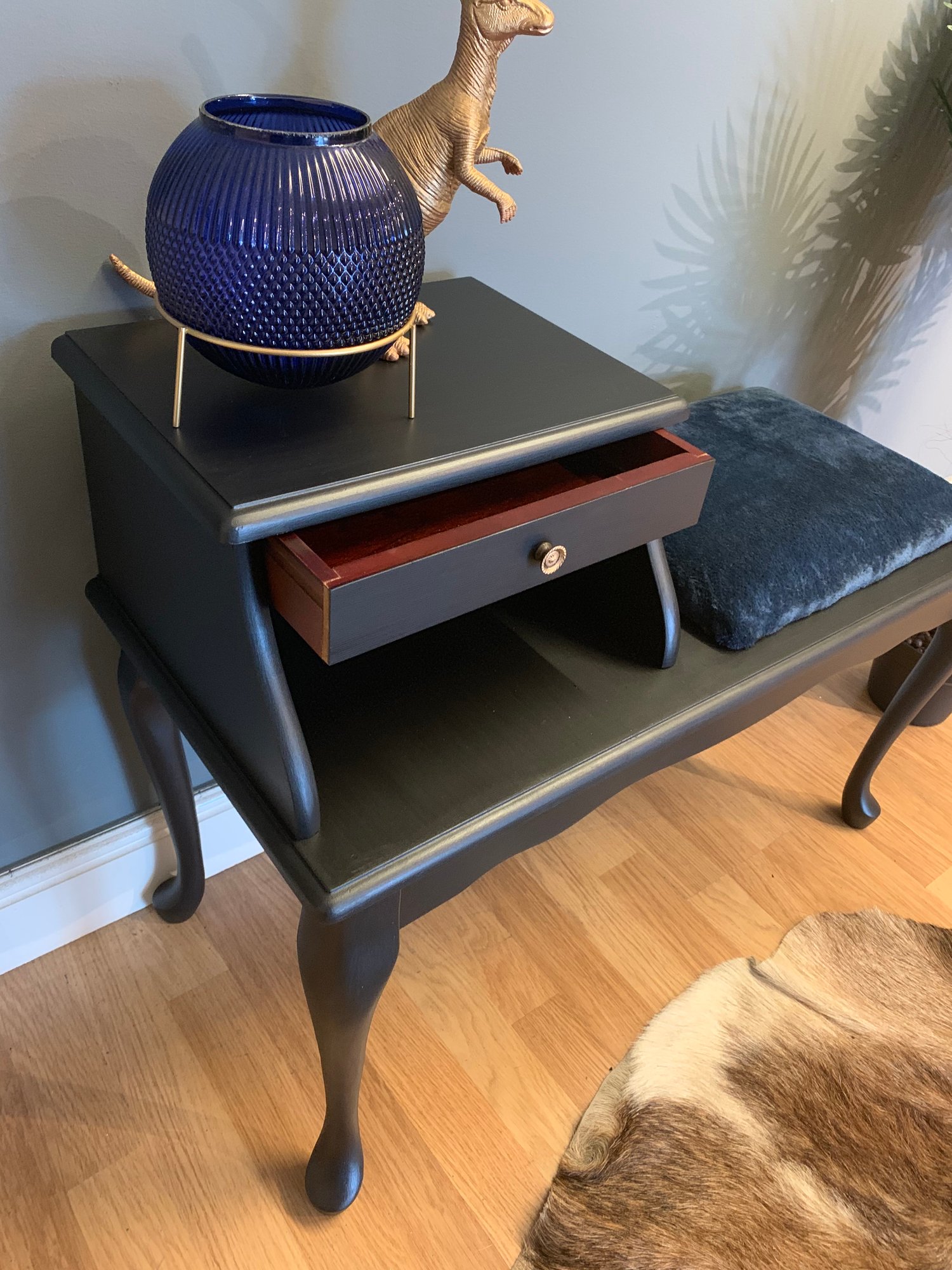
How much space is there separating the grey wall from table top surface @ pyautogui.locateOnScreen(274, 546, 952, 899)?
0.32 metres

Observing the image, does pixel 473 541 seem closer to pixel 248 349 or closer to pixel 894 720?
pixel 248 349

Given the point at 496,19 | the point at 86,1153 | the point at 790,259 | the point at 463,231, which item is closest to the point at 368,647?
the point at 496,19

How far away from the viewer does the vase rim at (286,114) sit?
0.56m

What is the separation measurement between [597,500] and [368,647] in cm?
20

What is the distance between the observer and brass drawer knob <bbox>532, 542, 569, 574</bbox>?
0.65m

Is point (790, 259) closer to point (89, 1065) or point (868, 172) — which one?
point (868, 172)

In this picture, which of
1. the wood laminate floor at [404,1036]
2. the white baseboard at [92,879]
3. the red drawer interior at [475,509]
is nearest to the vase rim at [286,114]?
the red drawer interior at [475,509]

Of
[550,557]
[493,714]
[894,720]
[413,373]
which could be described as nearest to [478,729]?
[493,714]

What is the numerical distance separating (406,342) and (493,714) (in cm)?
32

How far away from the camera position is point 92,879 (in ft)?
3.68

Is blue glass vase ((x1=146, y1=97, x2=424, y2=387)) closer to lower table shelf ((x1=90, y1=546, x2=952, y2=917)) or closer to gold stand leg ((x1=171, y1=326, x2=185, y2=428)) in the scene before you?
gold stand leg ((x1=171, y1=326, x2=185, y2=428))

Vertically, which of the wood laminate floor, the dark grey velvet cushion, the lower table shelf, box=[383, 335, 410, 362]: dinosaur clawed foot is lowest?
the wood laminate floor

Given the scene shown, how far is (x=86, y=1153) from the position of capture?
38.2 inches

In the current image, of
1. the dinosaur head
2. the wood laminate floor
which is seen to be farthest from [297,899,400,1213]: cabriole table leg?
the dinosaur head
